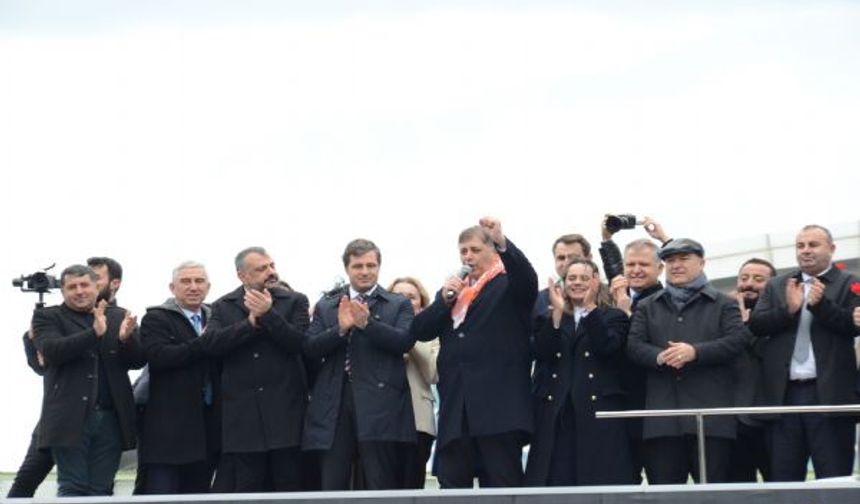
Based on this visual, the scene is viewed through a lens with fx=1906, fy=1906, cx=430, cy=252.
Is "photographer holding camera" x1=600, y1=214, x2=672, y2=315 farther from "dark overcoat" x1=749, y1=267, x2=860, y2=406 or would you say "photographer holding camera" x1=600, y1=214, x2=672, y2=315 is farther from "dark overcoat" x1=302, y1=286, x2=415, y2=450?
"dark overcoat" x1=302, y1=286, x2=415, y2=450

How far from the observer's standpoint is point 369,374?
1403cm

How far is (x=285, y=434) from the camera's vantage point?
14.1 m

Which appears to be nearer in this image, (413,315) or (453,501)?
(453,501)

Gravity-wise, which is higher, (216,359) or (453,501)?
(216,359)

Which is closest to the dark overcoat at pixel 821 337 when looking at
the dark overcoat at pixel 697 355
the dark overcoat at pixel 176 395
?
the dark overcoat at pixel 697 355

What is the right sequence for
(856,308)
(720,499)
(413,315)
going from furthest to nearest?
(413,315)
(856,308)
(720,499)

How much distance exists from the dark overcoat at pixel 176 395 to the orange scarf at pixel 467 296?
2.01 m

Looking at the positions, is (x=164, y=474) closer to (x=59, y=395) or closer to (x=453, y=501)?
(x=59, y=395)

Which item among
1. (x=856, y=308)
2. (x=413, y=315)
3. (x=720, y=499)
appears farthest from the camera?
(x=413, y=315)

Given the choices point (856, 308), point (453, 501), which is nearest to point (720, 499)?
point (453, 501)

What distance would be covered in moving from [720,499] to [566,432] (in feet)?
7.64

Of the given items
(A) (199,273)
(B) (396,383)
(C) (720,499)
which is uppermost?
(A) (199,273)

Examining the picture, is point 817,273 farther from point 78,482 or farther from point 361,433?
point 78,482

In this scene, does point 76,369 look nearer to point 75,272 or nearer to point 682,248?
point 75,272
